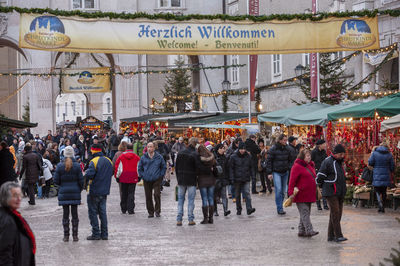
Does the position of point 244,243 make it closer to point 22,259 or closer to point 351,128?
point 22,259

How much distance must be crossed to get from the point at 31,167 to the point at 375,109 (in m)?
10.2

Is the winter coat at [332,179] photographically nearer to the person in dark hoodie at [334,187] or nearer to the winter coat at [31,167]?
the person in dark hoodie at [334,187]

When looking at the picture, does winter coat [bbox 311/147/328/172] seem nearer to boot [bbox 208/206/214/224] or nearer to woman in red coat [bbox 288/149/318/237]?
boot [bbox 208/206/214/224]

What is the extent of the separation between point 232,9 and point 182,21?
3153cm

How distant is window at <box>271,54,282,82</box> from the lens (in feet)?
129

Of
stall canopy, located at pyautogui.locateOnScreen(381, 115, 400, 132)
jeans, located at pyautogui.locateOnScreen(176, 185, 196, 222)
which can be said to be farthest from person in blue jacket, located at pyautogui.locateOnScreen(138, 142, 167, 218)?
stall canopy, located at pyautogui.locateOnScreen(381, 115, 400, 132)

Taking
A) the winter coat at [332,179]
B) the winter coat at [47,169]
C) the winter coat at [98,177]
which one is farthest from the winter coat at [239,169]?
the winter coat at [47,169]

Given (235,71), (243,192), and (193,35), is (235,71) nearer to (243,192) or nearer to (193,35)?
(193,35)

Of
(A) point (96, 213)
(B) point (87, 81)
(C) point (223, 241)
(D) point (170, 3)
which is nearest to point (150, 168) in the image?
(A) point (96, 213)

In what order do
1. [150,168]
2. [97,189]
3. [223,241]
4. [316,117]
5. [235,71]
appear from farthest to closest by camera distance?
1. [235,71]
2. [316,117]
3. [150,168]
4. [97,189]
5. [223,241]

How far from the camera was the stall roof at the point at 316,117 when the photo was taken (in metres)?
20.8

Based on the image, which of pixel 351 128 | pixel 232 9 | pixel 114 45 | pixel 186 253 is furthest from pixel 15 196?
pixel 232 9

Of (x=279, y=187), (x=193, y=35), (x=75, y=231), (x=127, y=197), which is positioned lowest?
(x=75, y=231)

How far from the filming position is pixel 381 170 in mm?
16906
